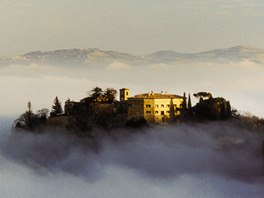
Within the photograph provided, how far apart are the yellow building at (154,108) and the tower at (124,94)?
0.83 m

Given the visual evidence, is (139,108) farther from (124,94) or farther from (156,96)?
(124,94)

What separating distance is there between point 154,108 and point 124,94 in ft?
10.3

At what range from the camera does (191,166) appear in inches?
2857

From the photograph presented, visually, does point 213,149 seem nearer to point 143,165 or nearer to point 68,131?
point 143,165

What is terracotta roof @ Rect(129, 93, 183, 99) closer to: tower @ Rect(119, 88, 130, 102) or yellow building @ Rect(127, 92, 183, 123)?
yellow building @ Rect(127, 92, 183, 123)

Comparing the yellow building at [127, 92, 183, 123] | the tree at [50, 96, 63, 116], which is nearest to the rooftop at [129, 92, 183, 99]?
the yellow building at [127, 92, 183, 123]

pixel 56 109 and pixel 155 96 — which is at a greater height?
pixel 155 96

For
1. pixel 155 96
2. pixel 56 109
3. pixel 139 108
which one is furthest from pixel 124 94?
pixel 56 109

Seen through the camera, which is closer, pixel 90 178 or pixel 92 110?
pixel 92 110

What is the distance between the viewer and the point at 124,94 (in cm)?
6341

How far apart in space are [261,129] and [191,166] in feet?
27.9

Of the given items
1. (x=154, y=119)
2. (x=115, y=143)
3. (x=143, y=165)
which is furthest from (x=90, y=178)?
(x=154, y=119)

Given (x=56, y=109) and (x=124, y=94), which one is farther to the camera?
(x=56, y=109)

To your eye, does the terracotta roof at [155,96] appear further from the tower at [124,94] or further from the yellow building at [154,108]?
the tower at [124,94]
